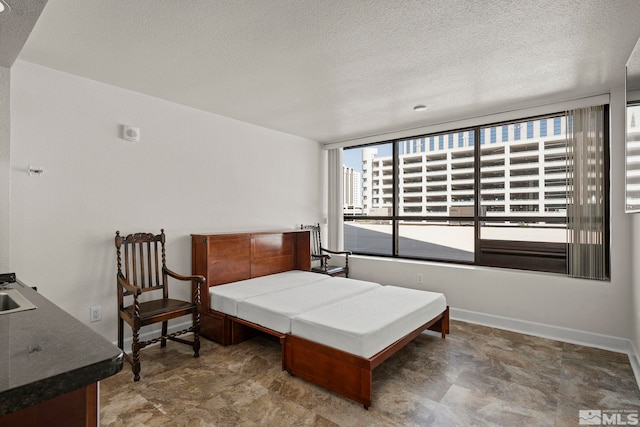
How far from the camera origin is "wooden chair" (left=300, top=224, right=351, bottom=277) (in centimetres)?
479

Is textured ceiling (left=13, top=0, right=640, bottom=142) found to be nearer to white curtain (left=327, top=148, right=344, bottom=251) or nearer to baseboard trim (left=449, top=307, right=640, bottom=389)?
white curtain (left=327, top=148, right=344, bottom=251)

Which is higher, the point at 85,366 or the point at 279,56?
the point at 279,56

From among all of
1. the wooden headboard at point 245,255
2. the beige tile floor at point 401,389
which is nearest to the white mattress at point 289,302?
the beige tile floor at point 401,389

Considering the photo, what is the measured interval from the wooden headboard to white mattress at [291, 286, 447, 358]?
1.37 metres

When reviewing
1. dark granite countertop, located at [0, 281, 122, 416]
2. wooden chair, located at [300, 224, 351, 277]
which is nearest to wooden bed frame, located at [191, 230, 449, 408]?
wooden chair, located at [300, 224, 351, 277]

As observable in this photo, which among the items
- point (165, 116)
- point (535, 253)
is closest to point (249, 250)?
point (165, 116)

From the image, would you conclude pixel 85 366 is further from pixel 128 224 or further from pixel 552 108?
pixel 552 108

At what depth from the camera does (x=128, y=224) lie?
10.7ft

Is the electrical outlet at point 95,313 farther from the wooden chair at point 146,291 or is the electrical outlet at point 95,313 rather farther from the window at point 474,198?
the window at point 474,198

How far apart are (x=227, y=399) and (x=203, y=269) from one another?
154cm

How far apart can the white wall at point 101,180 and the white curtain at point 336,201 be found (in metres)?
1.70

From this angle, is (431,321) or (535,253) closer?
(431,321)

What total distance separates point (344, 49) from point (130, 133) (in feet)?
7.27
